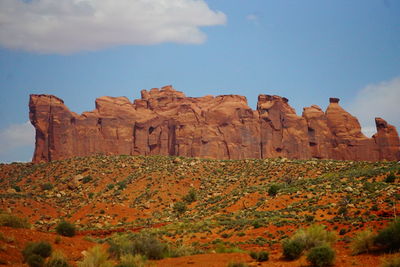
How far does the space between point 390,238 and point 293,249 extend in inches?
162

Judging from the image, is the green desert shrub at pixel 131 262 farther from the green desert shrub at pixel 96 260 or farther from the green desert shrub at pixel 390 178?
the green desert shrub at pixel 390 178

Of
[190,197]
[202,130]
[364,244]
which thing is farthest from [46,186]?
[364,244]

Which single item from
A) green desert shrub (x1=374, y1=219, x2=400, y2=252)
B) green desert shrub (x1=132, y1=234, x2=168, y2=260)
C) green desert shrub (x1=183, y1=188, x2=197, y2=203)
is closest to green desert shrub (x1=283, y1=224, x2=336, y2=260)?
green desert shrub (x1=374, y1=219, x2=400, y2=252)

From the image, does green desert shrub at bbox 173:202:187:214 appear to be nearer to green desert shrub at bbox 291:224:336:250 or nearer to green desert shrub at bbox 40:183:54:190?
green desert shrub at bbox 40:183:54:190

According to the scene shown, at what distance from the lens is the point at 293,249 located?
74.8 ft

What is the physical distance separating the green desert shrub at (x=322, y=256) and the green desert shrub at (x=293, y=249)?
1879 mm

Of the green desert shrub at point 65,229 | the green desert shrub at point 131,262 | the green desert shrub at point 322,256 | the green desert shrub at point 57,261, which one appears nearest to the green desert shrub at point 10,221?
the green desert shrub at point 65,229

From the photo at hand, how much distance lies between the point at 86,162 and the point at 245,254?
5833cm

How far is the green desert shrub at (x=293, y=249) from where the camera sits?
22812 mm

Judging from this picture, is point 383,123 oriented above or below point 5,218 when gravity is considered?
above

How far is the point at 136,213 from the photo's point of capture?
181ft

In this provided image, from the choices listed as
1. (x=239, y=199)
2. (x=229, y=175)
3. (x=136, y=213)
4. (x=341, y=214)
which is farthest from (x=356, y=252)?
(x=229, y=175)

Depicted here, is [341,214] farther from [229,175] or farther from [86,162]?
[86,162]

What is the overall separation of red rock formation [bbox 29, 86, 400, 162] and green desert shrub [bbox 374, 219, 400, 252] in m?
72.6
